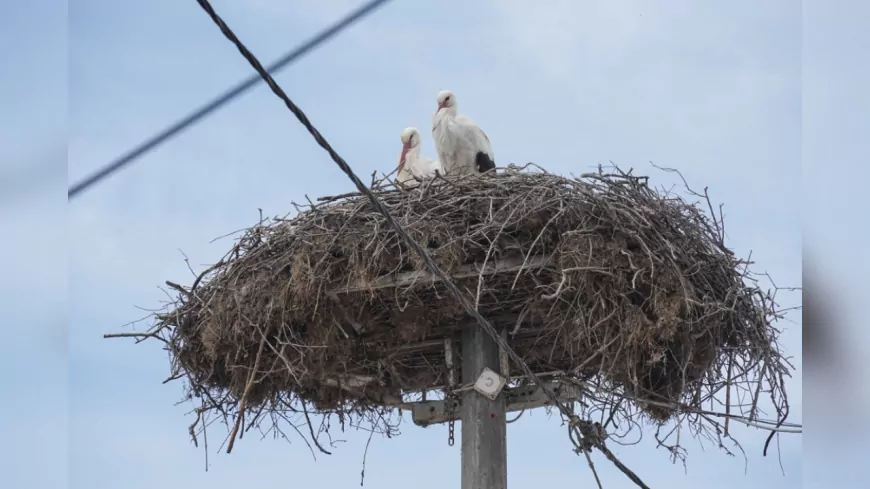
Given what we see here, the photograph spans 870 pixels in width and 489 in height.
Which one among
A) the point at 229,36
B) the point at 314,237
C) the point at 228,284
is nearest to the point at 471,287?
the point at 314,237

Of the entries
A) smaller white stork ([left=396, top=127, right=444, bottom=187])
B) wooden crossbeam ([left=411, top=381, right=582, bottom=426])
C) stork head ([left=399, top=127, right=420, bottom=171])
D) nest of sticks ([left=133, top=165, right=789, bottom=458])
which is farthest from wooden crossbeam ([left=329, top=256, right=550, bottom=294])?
stork head ([left=399, top=127, right=420, bottom=171])

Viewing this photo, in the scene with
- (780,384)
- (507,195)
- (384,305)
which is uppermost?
(507,195)

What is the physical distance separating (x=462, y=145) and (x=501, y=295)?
238cm

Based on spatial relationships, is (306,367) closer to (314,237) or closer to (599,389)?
(314,237)

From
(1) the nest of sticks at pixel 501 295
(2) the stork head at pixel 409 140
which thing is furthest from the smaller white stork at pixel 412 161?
(1) the nest of sticks at pixel 501 295

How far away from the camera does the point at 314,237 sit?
6.06 metres

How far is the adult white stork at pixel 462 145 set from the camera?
8148 mm

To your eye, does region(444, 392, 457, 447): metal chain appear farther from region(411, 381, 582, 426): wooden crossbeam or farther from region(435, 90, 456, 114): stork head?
region(435, 90, 456, 114): stork head

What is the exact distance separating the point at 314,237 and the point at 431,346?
949 mm

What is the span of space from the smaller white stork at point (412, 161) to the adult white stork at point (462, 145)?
11 cm

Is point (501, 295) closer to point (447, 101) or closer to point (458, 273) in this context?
point (458, 273)

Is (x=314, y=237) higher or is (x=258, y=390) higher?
(x=314, y=237)

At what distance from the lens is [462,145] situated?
8.20 m

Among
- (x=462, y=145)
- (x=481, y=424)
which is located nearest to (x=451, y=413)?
(x=481, y=424)
